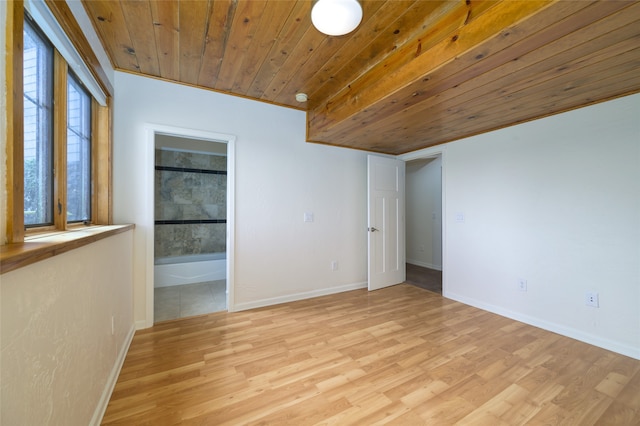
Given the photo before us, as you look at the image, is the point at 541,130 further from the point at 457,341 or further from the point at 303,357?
the point at 303,357

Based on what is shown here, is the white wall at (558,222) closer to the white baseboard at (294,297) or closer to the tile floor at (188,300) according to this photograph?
the white baseboard at (294,297)

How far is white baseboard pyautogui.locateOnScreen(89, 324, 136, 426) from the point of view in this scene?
1.29 metres

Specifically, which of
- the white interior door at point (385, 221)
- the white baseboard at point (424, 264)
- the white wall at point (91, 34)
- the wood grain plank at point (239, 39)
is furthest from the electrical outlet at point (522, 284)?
A: the white wall at point (91, 34)

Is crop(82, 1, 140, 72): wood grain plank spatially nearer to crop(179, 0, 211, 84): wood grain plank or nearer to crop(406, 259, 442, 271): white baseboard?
crop(179, 0, 211, 84): wood grain plank

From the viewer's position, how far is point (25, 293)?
0.73m

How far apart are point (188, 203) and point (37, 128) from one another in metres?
3.41

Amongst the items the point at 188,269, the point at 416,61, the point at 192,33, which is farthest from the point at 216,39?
the point at 188,269

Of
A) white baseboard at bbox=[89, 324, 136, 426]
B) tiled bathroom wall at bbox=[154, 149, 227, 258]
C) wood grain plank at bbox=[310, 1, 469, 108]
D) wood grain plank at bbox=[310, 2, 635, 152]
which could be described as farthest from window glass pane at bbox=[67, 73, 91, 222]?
tiled bathroom wall at bbox=[154, 149, 227, 258]

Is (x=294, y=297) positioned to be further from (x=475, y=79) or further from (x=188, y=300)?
(x=475, y=79)

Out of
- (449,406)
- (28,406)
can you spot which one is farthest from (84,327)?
(449,406)

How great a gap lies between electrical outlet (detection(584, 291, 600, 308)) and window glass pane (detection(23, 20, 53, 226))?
3989 millimetres

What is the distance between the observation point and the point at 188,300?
10.2 ft

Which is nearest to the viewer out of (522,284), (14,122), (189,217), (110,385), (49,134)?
(14,122)

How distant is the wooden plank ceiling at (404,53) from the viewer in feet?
4.19
